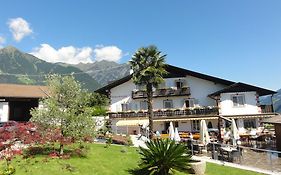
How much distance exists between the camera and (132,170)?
1791 cm

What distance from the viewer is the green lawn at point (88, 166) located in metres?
16.1

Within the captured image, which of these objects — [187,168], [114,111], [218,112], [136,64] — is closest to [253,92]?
[218,112]

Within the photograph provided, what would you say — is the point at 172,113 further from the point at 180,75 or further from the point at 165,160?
the point at 165,160

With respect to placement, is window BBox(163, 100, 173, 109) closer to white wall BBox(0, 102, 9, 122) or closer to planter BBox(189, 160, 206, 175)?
white wall BBox(0, 102, 9, 122)

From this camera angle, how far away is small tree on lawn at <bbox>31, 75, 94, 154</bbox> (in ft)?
64.1

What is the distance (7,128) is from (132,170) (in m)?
9.04

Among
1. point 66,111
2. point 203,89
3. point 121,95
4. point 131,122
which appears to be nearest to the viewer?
point 66,111

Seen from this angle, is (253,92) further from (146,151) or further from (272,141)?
(146,151)

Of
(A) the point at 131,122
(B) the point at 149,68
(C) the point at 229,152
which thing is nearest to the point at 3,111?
(A) the point at 131,122

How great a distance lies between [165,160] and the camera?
53.7 ft

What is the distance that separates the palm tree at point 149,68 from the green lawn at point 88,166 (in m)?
18.0

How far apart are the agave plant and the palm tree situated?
20.9 m

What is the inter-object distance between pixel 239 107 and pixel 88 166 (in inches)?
1275

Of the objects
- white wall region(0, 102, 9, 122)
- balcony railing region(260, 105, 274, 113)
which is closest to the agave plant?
white wall region(0, 102, 9, 122)
